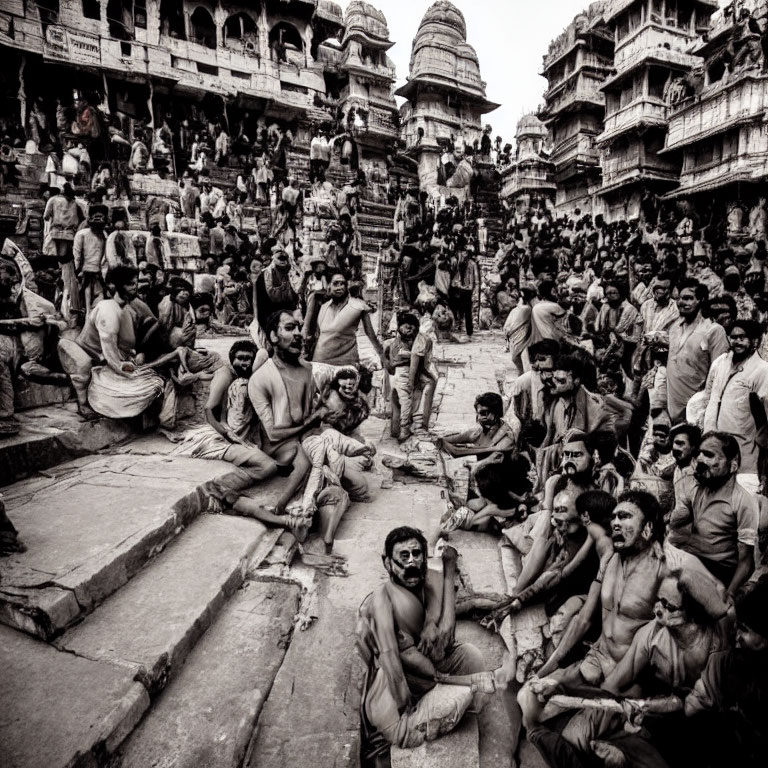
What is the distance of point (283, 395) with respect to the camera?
4.67m

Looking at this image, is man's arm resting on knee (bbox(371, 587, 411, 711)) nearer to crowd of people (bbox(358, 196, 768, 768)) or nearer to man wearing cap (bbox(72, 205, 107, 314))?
crowd of people (bbox(358, 196, 768, 768))

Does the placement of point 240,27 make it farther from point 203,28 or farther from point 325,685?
point 325,685

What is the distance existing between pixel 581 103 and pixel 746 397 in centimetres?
3631

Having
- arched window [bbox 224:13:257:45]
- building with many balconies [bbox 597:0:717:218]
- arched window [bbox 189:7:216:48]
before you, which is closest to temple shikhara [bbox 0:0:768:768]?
building with many balconies [bbox 597:0:717:218]

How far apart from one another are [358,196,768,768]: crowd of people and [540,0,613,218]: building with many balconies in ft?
104

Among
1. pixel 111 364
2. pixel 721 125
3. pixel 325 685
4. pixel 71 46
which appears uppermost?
pixel 71 46

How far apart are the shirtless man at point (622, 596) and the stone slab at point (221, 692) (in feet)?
4.53

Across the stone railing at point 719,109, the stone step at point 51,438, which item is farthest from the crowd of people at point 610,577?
the stone railing at point 719,109

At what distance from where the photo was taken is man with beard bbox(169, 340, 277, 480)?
4.81 metres

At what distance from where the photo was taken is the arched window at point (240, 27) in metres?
27.8

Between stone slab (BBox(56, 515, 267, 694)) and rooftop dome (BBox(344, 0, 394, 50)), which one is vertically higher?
rooftop dome (BBox(344, 0, 394, 50))

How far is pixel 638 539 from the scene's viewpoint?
2752 millimetres

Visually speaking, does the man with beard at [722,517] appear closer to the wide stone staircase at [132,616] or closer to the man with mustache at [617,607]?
the man with mustache at [617,607]

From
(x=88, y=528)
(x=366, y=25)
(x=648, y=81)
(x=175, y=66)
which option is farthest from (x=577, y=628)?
(x=366, y=25)
